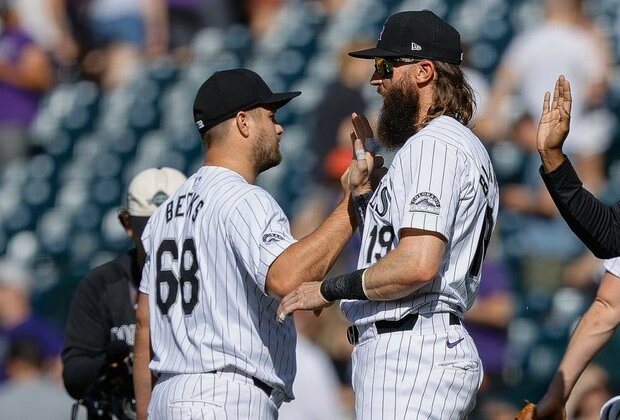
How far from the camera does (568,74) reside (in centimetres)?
782

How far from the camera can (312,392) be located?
5.73m

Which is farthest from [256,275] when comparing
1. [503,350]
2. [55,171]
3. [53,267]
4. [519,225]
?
[55,171]

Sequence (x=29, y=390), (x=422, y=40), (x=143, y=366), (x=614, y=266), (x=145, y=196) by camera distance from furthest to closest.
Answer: (x=29, y=390)
(x=145, y=196)
(x=143, y=366)
(x=614, y=266)
(x=422, y=40)

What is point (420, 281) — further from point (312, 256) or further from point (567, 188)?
point (567, 188)

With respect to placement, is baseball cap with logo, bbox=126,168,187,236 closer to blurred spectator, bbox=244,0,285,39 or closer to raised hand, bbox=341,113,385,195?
raised hand, bbox=341,113,385,195

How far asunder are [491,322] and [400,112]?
3.60 meters

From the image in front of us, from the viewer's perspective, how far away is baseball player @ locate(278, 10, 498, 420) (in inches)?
129

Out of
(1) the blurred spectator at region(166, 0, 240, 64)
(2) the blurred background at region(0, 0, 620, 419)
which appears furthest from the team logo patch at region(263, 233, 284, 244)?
(1) the blurred spectator at region(166, 0, 240, 64)

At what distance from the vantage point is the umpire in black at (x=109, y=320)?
4637 millimetres

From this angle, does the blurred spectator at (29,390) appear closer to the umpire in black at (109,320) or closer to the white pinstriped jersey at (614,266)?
the umpire in black at (109,320)

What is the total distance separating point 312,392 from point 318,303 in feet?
8.00

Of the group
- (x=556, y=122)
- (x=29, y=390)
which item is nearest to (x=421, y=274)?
A: (x=556, y=122)

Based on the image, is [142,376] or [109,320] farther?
[109,320]

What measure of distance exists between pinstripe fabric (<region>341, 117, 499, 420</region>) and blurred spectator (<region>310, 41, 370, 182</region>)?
4582 millimetres
